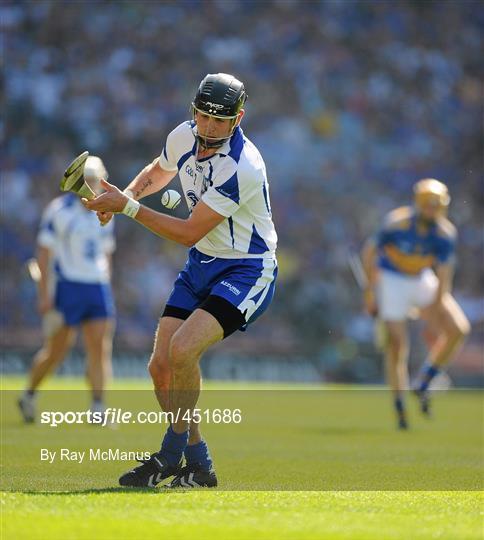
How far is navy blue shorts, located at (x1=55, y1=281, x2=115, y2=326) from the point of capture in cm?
1171

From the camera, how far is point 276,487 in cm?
664

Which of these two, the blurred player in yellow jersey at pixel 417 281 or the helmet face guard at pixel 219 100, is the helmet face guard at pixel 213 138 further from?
the blurred player in yellow jersey at pixel 417 281

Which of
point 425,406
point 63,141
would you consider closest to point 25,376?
point 63,141

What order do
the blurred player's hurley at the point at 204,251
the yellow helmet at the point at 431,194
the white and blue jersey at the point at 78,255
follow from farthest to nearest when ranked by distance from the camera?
1. the yellow helmet at the point at 431,194
2. the white and blue jersey at the point at 78,255
3. the blurred player's hurley at the point at 204,251

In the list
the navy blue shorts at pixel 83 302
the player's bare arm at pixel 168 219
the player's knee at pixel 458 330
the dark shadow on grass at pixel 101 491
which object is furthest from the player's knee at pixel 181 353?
the player's knee at pixel 458 330

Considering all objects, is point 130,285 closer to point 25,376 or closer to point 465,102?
point 25,376

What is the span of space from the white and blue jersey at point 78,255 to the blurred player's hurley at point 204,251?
496cm

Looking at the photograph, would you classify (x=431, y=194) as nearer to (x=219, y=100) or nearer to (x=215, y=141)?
(x=215, y=141)

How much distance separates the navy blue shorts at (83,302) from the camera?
1171cm

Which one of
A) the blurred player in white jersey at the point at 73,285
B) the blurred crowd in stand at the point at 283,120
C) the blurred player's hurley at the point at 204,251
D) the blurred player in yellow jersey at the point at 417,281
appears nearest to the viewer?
the blurred player's hurley at the point at 204,251

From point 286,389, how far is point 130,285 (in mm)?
3916

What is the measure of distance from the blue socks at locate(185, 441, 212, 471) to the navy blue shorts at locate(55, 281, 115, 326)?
17.2 ft

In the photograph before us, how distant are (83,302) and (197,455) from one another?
5367mm

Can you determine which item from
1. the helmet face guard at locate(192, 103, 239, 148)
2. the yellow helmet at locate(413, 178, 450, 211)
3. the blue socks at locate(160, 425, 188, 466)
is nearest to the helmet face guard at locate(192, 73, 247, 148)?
the helmet face guard at locate(192, 103, 239, 148)
